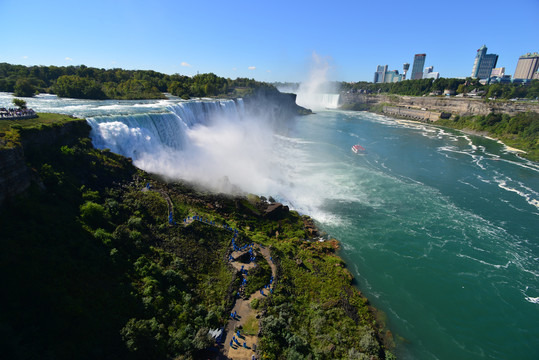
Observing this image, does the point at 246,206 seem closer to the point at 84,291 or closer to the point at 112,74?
the point at 84,291

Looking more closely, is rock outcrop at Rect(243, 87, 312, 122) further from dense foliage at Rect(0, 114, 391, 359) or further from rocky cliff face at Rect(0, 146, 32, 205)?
rocky cliff face at Rect(0, 146, 32, 205)

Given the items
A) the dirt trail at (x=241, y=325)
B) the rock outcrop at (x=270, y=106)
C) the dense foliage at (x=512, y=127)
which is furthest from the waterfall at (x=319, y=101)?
the dirt trail at (x=241, y=325)

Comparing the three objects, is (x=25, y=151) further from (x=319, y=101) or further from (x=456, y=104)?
(x=319, y=101)

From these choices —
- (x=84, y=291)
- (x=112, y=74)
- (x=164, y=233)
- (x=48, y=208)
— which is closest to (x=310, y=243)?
(x=164, y=233)

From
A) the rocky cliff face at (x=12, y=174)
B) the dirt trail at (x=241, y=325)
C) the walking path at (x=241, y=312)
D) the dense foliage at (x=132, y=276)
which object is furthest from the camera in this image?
the walking path at (x=241, y=312)

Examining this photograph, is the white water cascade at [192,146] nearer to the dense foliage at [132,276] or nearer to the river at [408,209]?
the river at [408,209]

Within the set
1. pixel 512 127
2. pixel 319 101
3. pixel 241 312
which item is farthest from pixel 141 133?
pixel 319 101
